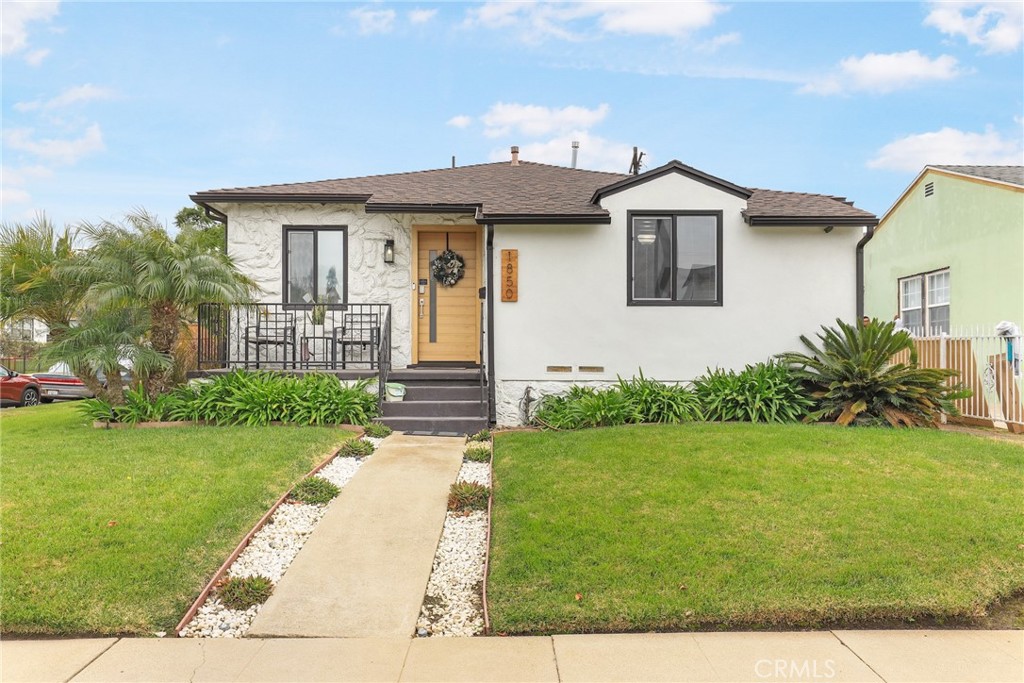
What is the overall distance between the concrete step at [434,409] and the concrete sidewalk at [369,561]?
2.01 m

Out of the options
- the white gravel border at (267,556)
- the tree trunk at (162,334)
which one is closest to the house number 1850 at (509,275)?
the white gravel border at (267,556)

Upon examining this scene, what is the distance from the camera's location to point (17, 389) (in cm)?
1612

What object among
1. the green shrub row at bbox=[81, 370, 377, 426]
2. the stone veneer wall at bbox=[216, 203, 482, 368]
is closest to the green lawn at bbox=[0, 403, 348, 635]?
the green shrub row at bbox=[81, 370, 377, 426]

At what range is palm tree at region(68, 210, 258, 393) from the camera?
8242 mm

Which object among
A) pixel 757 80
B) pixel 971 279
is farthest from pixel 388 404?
pixel 971 279

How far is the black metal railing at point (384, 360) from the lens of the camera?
9.07m

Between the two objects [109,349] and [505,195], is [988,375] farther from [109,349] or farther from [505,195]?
[109,349]

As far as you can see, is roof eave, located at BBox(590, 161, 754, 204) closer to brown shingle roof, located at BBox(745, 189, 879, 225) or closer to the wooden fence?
brown shingle roof, located at BBox(745, 189, 879, 225)

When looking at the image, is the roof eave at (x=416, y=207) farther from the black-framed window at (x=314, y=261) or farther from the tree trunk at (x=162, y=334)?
the tree trunk at (x=162, y=334)

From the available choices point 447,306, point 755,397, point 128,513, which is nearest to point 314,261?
point 447,306

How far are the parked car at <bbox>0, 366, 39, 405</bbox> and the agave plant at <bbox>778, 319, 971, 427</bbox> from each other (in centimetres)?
1876

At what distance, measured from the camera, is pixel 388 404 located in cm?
901

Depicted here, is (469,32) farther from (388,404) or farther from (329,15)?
(388,404)

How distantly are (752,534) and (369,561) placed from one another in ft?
9.51
